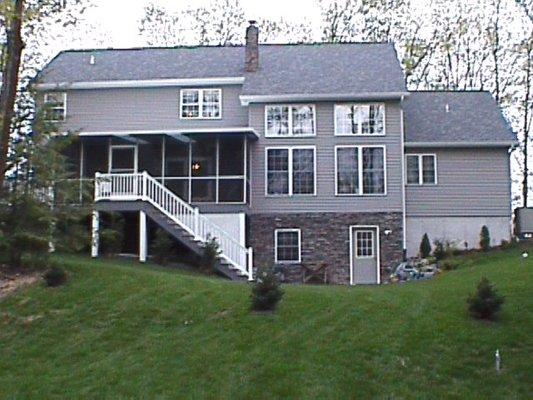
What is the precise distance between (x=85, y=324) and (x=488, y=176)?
17230 millimetres

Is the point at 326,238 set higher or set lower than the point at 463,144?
lower

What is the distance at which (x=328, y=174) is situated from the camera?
27.1 m

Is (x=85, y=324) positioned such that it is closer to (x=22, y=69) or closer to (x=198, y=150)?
(x=22, y=69)

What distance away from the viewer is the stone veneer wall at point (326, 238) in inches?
1048

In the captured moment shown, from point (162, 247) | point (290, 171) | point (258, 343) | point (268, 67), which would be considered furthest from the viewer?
point (268, 67)

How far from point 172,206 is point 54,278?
743 cm

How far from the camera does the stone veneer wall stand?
87.3 feet

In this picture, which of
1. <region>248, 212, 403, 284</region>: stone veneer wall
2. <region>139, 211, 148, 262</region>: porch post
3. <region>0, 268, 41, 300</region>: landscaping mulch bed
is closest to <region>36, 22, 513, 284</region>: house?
<region>248, 212, 403, 284</region>: stone veneer wall

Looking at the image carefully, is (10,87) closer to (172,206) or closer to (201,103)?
Answer: (172,206)

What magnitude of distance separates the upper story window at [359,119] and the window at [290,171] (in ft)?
4.06

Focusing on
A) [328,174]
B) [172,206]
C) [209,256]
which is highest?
[328,174]

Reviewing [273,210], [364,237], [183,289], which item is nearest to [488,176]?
[364,237]

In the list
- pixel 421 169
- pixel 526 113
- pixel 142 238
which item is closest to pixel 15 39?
pixel 142 238

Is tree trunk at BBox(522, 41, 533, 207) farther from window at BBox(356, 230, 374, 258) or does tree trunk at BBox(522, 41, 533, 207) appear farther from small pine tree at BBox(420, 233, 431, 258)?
window at BBox(356, 230, 374, 258)
